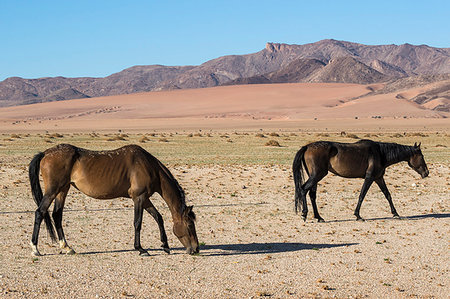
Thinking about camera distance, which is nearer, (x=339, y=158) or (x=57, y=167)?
(x=57, y=167)

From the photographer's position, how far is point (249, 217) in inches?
639

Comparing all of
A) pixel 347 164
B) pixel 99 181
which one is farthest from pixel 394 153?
pixel 99 181

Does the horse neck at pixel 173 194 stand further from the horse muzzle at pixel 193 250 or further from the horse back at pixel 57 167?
the horse back at pixel 57 167

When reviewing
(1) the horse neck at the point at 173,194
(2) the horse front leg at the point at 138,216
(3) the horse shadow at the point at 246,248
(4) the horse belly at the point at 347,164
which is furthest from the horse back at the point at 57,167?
(4) the horse belly at the point at 347,164

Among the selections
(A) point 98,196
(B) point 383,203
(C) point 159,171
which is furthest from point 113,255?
(B) point 383,203

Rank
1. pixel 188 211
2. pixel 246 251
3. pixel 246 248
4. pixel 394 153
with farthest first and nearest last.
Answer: pixel 394 153 < pixel 246 248 < pixel 246 251 < pixel 188 211

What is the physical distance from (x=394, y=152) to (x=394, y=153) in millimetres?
33

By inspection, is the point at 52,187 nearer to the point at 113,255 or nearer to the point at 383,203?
the point at 113,255

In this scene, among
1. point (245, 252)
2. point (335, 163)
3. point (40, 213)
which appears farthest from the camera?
point (335, 163)

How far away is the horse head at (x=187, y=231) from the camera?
10969mm

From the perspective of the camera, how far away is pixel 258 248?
40.4ft

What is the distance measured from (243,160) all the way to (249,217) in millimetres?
17599

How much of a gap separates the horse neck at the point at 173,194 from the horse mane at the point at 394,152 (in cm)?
741

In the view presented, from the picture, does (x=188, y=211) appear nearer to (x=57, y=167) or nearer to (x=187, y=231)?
(x=187, y=231)
